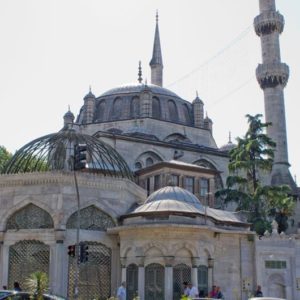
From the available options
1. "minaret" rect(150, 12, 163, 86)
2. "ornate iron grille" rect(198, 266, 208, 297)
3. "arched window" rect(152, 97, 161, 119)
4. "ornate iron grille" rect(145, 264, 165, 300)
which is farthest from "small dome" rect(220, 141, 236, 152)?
"ornate iron grille" rect(145, 264, 165, 300)

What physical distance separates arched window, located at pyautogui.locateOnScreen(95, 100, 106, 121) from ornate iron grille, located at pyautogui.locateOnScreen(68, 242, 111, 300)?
2262cm

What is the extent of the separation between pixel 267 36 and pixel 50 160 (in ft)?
100

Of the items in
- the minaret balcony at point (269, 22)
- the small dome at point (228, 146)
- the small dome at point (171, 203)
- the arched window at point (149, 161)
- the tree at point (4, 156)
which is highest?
the minaret balcony at point (269, 22)

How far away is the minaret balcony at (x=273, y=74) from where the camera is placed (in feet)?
152

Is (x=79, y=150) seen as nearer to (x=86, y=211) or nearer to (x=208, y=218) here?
(x=86, y=211)

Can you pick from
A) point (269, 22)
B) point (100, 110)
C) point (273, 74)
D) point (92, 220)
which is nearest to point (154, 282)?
point (92, 220)

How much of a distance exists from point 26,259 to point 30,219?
5.76ft

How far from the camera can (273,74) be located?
46281 mm

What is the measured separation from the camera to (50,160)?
2458 centimetres

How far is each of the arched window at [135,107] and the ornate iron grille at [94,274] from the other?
21778mm

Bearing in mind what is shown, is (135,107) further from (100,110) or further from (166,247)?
(166,247)

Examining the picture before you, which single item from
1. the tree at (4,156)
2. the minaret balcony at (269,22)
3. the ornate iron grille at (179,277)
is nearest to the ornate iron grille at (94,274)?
the ornate iron grille at (179,277)

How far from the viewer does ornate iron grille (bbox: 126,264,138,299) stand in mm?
21422

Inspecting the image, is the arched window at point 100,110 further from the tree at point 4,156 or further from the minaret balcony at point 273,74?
the minaret balcony at point 273,74
